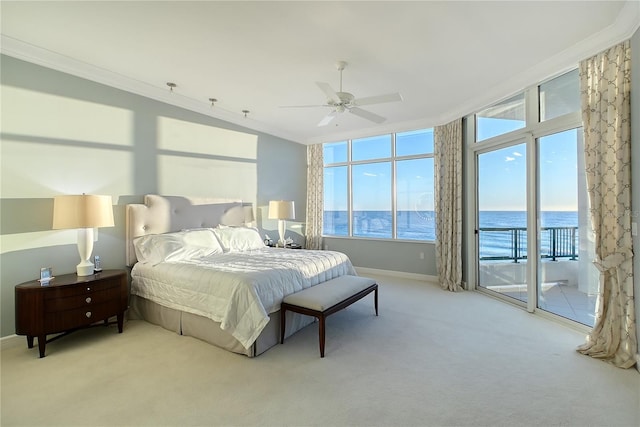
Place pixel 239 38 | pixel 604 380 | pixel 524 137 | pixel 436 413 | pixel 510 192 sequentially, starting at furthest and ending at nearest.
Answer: pixel 510 192 → pixel 524 137 → pixel 239 38 → pixel 604 380 → pixel 436 413

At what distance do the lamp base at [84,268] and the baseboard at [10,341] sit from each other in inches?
30.6

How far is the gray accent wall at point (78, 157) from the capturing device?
281cm

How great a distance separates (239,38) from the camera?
2.71 metres

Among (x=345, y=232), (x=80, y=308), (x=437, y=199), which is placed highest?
(x=437, y=199)

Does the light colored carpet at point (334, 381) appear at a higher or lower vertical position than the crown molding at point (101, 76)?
lower

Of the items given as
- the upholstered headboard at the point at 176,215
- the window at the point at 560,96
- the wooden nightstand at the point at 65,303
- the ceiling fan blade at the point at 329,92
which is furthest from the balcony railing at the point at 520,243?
the wooden nightstand at the point at 65,303

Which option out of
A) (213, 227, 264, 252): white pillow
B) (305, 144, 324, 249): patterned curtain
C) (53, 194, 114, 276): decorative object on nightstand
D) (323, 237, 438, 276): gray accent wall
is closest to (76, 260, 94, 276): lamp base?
(53, 194, 114, 276): decorative object on nightstand

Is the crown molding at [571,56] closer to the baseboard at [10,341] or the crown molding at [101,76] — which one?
the crown molding at [101,76]

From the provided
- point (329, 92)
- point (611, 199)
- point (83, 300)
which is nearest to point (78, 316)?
point (83, 300)

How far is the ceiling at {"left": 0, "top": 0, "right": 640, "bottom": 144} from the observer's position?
235 centimetres

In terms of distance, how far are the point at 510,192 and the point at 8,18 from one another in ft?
18.9

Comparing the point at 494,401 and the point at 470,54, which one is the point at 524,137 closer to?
the point at 470,54

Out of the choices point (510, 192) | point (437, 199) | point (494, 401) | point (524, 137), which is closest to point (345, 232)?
point (437, 199)

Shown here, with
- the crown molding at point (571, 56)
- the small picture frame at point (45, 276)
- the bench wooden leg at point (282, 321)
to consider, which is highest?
the crown molding at point (571, 56)
